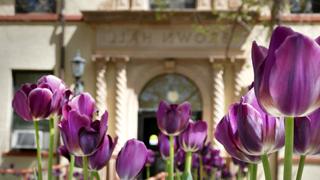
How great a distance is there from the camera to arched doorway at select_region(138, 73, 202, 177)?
14.0m

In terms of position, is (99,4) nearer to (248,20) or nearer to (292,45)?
(248,20)

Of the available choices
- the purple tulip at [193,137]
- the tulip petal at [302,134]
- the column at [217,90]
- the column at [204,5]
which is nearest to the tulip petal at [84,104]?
the tulip petal at [302,134]

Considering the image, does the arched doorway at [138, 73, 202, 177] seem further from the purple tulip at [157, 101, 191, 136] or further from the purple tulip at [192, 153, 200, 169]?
the purple tulip at [157, 101, 191, 136]

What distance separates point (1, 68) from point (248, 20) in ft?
17.6

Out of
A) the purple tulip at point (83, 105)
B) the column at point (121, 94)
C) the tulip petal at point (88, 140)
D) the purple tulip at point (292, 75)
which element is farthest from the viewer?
the column at point (121, 94)

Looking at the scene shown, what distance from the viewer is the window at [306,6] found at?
13.8 m

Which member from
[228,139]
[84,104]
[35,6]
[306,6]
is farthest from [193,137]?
[35,6]

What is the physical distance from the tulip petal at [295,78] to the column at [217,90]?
12704 mm

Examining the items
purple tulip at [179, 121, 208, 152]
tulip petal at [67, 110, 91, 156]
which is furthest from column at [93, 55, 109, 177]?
tulip petal at [67, 110, 91, 156]

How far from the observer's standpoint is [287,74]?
32.7 inches

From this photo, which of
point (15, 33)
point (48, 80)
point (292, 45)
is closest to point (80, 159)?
point (48, 80)

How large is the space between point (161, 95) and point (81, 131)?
12947 mm

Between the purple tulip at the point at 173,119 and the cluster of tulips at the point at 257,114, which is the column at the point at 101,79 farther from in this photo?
the cluster of tulips at the point at 257,114

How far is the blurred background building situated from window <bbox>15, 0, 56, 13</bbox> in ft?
0.07
